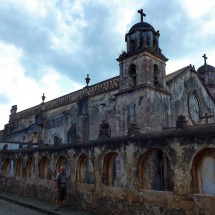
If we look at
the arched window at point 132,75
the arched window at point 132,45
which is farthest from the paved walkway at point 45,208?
the arched window at point 132,45

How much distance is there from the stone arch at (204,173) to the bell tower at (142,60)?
862 cm

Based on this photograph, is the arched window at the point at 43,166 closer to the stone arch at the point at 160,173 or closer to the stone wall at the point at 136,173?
the stone wall at the point at 136,173

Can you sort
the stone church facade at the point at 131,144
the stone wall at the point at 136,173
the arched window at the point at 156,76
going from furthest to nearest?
the arched window at the point at 156,76
the stone church facade at the point at 131,144
the stone wall at the point at 136,173

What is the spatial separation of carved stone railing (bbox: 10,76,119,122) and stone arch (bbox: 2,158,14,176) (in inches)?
292

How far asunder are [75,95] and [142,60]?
8829 mm

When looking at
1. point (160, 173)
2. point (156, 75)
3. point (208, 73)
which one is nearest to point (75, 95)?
point (156, 75)

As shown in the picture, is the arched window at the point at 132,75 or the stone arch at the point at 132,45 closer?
the arched window at the point at 132,75

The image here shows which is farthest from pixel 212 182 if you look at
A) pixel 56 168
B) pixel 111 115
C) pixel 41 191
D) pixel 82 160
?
pixel 111 115

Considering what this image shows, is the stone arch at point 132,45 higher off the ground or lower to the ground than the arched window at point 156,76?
higher

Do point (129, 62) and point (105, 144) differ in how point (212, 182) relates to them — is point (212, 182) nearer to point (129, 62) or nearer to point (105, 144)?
point (105, 144)

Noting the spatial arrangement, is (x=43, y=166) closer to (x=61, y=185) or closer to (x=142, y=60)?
(x=61, y=185)

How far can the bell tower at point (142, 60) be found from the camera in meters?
15.7

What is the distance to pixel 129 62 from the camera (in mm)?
16500

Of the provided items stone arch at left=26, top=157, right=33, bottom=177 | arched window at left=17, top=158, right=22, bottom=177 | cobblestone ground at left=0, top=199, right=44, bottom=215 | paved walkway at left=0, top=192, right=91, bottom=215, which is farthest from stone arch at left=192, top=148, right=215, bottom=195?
arched window at left=17, top=158, right=22, bottom=177
